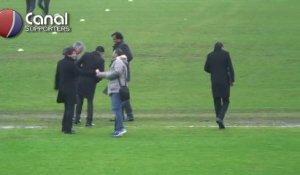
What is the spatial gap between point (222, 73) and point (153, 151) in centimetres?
415

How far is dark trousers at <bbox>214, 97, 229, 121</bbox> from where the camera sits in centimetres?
2072

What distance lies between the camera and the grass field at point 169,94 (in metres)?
16.5

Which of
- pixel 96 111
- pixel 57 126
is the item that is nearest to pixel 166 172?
pixel 57 126

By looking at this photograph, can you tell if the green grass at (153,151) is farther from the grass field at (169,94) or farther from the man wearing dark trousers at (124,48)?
the man wearing dark trousers at (124,48)

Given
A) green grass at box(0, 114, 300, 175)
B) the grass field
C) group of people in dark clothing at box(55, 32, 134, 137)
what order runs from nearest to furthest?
1. green grass at box(0, 114, 300, 175)
2. the grass field
3. group of people in dark clothing at box(55, 32, 134, 137)

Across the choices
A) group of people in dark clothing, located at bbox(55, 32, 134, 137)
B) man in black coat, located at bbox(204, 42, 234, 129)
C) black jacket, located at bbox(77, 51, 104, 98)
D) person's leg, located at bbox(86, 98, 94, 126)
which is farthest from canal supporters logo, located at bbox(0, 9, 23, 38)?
man in black coat, located at bbox(204, 42, 234, 129)

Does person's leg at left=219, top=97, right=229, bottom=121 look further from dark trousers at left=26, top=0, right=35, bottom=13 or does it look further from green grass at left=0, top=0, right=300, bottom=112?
dark trousers at left=26, top=0, right=35, bottom=13

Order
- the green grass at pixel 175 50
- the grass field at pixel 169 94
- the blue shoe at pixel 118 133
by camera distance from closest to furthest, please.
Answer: the grass field at pixel 169 94 < the blue shoe at pixel 118 133 < the green grass at pixel 175 50

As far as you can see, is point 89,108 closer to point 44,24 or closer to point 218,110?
point 218,110

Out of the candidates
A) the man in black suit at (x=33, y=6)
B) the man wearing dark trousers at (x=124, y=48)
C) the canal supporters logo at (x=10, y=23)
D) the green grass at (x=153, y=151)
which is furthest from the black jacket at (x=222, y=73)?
the man in black suit at (x=33, y=6)

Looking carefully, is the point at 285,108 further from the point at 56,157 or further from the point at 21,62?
the point at 21,62

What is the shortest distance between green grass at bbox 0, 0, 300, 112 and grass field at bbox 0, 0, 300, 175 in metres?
0.05

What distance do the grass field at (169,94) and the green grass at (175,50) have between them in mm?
51

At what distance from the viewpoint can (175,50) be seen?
3853 centimetres
